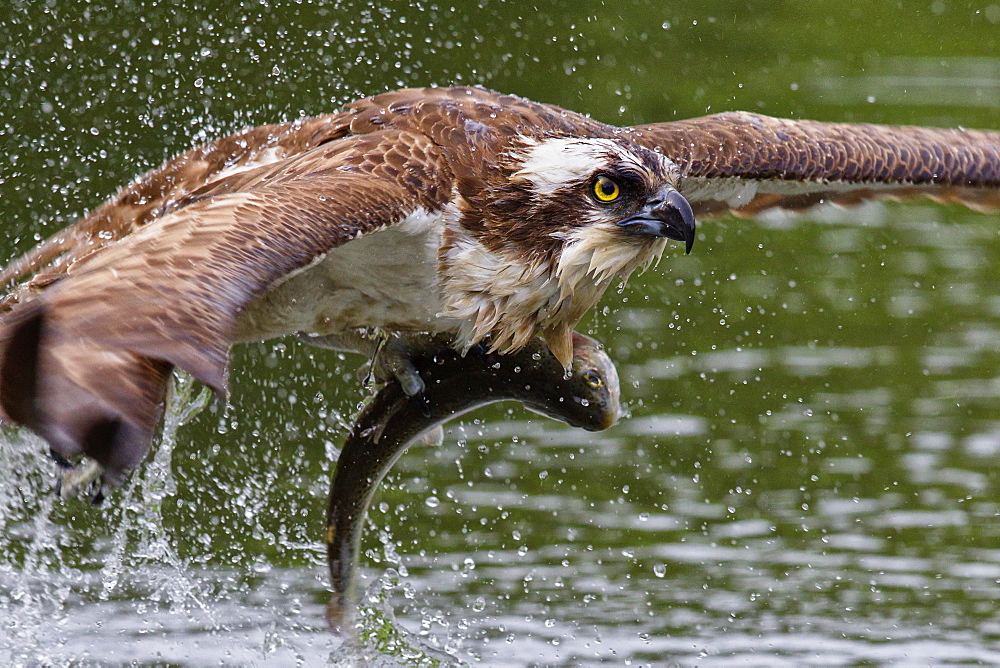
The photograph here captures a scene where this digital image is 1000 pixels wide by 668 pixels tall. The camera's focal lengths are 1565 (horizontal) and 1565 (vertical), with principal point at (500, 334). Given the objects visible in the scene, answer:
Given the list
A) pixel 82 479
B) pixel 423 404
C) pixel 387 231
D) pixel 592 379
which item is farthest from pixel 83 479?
pixel 592 379

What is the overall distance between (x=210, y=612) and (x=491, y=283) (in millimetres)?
2645

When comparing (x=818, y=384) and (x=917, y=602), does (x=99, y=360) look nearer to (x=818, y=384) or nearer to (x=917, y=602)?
(x=917, y=602)

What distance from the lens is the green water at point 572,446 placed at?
313 inches

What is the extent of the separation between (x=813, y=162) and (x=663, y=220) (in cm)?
159

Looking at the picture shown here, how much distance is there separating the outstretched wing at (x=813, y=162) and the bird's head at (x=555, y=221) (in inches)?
36.0

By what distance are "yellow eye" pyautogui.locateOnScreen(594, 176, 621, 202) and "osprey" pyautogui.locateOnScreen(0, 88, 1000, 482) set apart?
13mm

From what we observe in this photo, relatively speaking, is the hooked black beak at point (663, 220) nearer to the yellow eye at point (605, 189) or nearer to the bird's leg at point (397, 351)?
the yellow eye at point (605, 189)

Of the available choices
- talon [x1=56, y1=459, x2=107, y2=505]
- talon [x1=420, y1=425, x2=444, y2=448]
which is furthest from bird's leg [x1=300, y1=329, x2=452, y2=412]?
talon [x1=56, y1=459, x2=107, y2=505]

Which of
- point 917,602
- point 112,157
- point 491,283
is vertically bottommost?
point 917,602

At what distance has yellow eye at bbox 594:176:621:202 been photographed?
6.40 meters

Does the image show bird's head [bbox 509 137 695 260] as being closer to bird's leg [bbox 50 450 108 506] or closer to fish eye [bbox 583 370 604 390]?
fish eye [bbox 583 370 604 390]

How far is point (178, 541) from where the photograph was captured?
877cm

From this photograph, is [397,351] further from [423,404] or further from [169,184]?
[169,184]

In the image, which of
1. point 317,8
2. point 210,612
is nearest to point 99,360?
point 210,612
